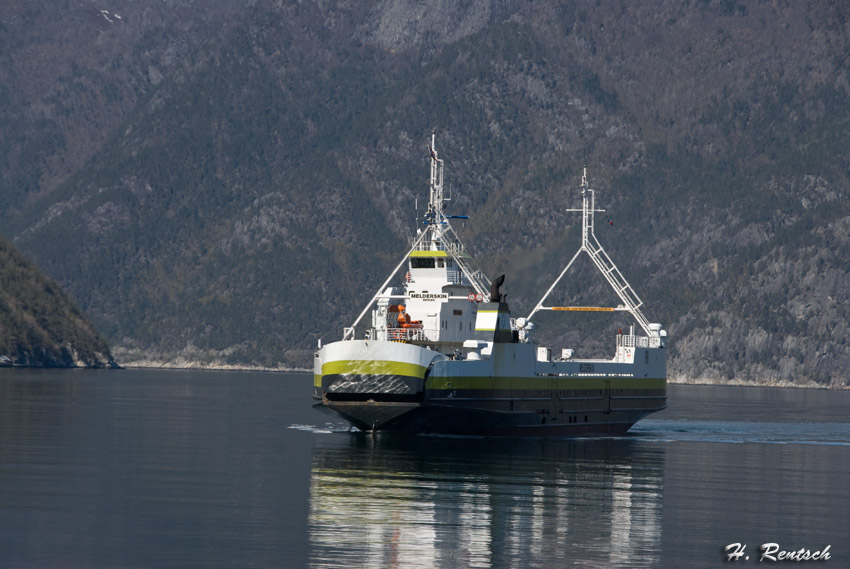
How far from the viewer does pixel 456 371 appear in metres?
82.4

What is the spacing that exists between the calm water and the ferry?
1.80m

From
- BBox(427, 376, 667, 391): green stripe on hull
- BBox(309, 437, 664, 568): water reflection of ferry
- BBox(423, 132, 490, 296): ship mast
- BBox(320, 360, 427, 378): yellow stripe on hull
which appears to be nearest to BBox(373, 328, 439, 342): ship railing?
BBox(427, 376, 667, 391): green stripe on hull

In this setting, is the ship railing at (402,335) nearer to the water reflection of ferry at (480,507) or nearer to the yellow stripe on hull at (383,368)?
the yellow stripe on hull at (383,368)

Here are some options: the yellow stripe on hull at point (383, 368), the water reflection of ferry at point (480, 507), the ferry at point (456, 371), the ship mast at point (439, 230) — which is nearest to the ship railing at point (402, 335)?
the ferry at point (456, 371)

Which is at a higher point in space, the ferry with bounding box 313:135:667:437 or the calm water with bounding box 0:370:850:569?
the ferry with bounding box 313:135:667:437

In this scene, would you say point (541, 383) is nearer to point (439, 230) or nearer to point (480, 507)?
point (439, 230)

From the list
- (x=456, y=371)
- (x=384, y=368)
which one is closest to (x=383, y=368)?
(x=384, y=368)

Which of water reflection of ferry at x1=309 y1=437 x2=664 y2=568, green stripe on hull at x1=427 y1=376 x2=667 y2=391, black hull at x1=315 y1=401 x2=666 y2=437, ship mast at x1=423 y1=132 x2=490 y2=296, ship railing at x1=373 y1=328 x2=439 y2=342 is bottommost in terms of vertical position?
water reflection of ferry at x1=309 y1=437 x2=664 y2=568

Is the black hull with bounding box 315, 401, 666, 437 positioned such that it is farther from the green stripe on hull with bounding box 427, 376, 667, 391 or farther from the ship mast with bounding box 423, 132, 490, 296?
the ship mast with bounding box 423, 132, 490, 296

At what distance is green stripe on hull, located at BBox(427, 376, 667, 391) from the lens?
82.2m

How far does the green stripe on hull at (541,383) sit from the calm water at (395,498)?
3146 millimetres

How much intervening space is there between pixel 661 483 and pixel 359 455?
49.7 ft

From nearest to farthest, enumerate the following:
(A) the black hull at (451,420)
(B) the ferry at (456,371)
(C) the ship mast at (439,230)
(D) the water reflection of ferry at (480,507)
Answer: (D) the water reflection of ferry at (480,507), (B) the ferry at (456,371), (A) the black hull at (451,420), (C) the ship mast at (439,230)

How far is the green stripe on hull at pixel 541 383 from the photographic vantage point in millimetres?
82231
